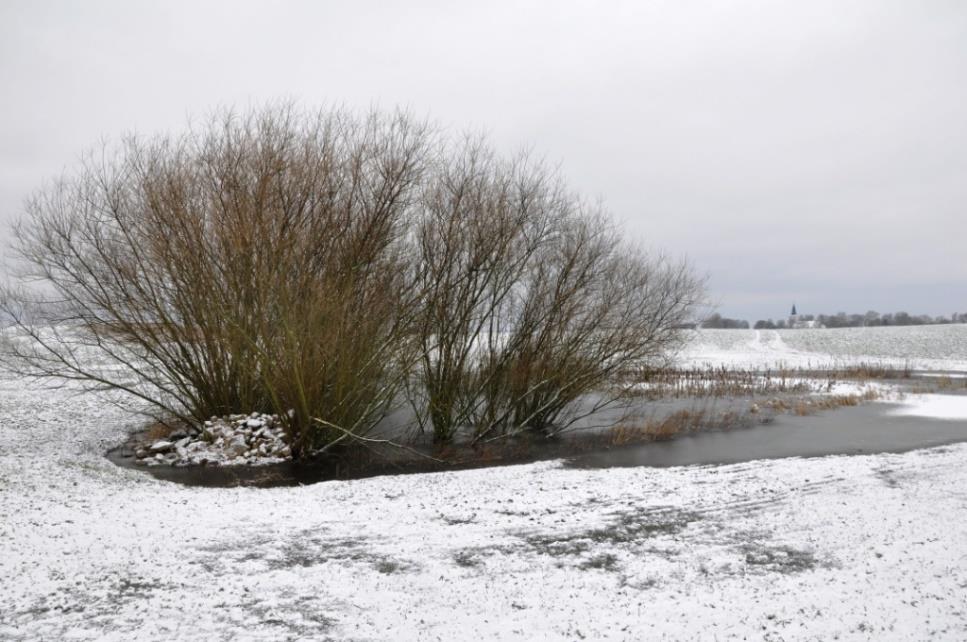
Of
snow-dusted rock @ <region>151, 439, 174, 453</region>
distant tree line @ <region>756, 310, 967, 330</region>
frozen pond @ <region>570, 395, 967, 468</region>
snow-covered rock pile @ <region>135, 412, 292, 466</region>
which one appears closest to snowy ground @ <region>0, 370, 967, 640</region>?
snow-covered rock pile @ <region>135, 412, 292, 466</region>

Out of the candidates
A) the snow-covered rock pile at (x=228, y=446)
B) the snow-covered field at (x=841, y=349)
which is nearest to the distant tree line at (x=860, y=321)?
the snow-covered field at (x=841, y=349)

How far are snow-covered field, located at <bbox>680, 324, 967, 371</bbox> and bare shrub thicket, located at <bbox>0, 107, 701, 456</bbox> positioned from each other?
77.7ft

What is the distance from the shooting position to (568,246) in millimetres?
19797

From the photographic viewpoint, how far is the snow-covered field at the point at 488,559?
18.3 ft

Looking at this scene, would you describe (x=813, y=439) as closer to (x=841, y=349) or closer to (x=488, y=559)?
(x=488, y=559)

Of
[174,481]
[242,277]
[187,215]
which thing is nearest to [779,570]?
[174,481]

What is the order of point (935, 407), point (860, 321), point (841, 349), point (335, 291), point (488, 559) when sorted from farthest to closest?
1. point (860, 321)
2. point (841, 349)
3. point (935, 407)
4. point (335, 291)
5. point (488, 559)

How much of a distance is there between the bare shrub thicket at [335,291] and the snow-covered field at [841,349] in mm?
23672

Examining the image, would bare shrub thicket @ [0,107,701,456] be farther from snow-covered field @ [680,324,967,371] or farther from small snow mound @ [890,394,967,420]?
snow-covered field @ [680,324,967,371]

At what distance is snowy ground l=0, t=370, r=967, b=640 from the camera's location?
220 inches

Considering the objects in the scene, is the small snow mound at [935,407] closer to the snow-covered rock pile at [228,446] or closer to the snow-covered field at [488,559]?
the snow-covered field at [488,559]

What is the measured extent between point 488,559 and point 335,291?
31.0ft

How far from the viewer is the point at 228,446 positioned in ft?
53.0

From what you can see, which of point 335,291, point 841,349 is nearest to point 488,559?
point 335,291
